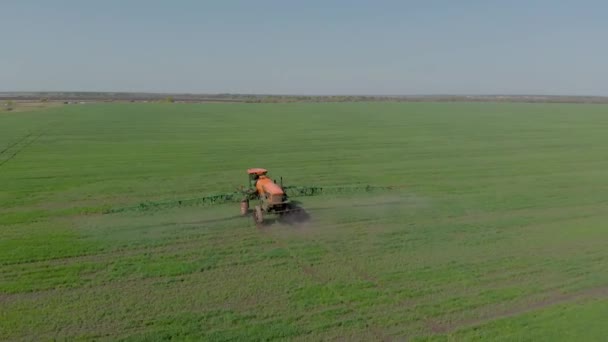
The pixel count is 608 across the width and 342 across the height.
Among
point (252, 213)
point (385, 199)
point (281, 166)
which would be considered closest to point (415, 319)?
point (252, 213)

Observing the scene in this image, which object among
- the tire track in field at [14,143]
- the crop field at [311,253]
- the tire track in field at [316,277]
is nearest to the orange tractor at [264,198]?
the crop field at [311,253]

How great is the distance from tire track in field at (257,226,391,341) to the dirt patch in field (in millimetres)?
1185

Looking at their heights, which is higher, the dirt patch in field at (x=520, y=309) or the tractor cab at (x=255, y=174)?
the tractor cab at (x=255, y=174)

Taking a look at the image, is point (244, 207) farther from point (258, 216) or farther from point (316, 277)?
point (316, 277)

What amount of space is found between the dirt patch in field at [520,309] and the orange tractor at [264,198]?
8292 mm

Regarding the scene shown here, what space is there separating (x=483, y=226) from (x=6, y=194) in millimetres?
21137

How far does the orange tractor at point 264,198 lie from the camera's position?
17.6 meters

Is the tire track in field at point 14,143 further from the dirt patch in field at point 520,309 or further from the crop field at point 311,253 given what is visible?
the dirt patch in field at point 520,309

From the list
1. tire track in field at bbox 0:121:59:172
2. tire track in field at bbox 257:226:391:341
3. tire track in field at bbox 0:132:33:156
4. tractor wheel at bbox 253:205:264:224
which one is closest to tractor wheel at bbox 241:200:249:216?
tractor wheel at bbox 253:205:264:224

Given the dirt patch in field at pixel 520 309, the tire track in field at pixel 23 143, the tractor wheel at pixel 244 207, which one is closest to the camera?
the dirt patch in field at pixel 520 309

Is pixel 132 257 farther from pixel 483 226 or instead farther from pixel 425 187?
pixel 425 187

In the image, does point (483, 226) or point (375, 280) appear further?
point (483, 226)

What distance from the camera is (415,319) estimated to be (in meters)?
10.8

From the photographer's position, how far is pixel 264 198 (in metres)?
18.6
